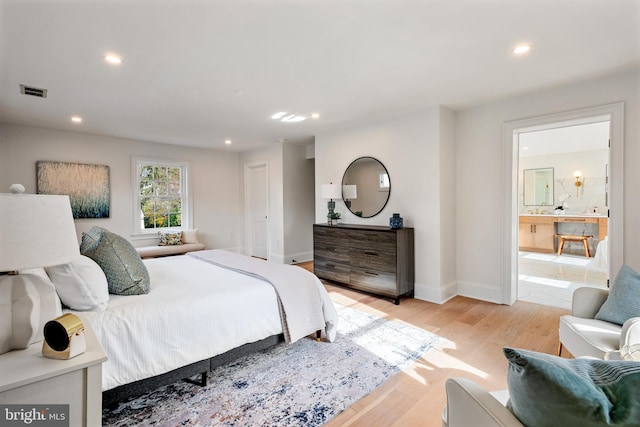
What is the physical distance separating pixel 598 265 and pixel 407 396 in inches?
222

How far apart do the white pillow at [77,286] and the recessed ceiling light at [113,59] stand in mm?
1694

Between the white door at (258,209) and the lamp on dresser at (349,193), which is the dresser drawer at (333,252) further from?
the white door at (258,209)

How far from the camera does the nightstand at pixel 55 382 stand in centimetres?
90

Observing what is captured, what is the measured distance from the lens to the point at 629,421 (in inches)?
24.5

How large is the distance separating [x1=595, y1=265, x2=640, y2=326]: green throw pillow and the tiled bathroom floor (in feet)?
6.03

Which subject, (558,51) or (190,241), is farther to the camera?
(190,241)

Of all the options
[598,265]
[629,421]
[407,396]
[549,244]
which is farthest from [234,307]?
[549,244]

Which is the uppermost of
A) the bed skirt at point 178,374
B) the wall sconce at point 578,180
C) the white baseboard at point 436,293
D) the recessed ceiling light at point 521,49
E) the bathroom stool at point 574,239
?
the recessed ceiling light at point 521,49

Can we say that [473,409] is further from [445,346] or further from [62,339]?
[445,346]

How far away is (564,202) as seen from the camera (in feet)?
24.2

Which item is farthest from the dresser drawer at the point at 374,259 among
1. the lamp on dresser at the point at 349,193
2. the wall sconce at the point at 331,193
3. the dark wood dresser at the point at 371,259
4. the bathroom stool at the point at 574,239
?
the bathroom stool at the point at 574,239

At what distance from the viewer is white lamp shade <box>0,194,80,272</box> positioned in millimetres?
884

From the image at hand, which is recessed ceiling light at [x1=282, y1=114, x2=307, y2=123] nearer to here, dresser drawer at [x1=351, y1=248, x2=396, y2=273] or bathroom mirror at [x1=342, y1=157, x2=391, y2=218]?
bathroom mirror at [x1=342, y1=157, x2=391, y2=218]

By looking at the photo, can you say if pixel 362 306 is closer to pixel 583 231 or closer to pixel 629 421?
pixel 629 421
